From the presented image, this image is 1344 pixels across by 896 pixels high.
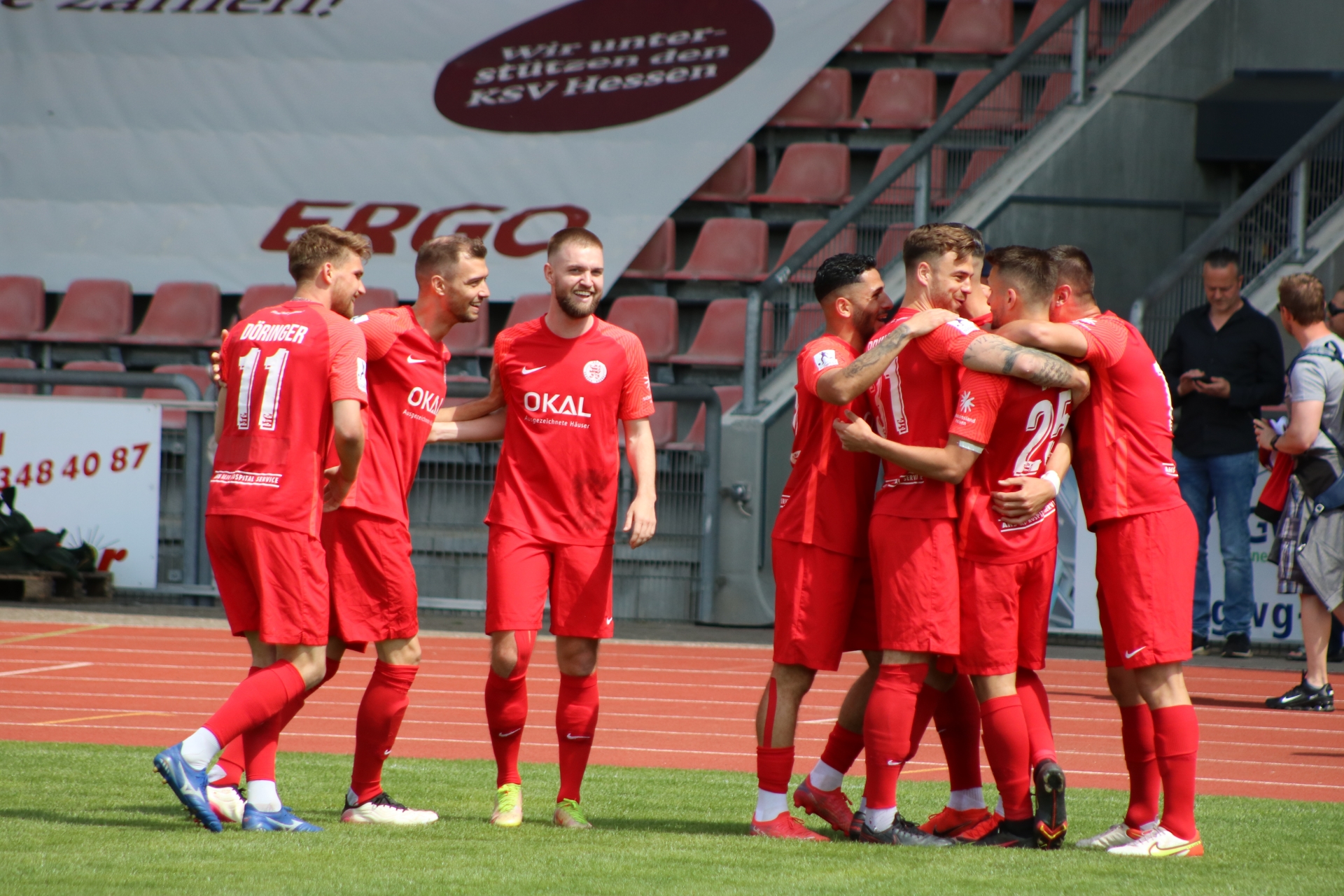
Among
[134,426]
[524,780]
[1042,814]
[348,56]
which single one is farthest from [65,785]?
[348,56]

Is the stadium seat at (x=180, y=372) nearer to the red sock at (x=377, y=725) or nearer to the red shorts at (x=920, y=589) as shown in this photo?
the red sock at (x=377, y=725)

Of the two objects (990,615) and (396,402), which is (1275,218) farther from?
(396,402)

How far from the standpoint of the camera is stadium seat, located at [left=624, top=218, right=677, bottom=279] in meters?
15.1

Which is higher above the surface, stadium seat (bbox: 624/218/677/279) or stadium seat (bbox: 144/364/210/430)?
stadium seat (bbox: 624/218/677/279)

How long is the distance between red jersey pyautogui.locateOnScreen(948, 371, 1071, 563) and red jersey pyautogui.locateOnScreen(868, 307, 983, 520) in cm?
8

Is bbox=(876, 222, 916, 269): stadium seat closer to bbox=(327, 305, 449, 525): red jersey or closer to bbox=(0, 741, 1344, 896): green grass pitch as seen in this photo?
bbox=(0, 741, 1344, 896): green grass pitch

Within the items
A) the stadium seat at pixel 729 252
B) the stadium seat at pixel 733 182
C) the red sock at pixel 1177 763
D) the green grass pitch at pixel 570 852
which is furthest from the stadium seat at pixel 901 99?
the red sock at pixel 1177 763

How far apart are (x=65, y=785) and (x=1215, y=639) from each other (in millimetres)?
7524

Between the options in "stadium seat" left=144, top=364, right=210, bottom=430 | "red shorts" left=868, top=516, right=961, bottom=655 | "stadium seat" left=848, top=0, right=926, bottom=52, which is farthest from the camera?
"stadium seat" left=848, top=0, right=926, bottom=52

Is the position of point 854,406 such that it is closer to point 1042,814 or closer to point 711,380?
point 1042,814

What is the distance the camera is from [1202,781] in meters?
6.82

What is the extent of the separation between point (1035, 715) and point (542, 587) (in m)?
1.71

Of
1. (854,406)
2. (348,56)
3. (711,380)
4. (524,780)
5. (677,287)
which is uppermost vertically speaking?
(348,56)

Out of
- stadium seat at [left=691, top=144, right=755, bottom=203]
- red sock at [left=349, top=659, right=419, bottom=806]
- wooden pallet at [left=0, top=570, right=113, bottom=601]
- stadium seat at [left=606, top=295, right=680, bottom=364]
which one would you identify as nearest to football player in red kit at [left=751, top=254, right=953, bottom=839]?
red sock at [left=349, top=659, right=419, bottom=806]
